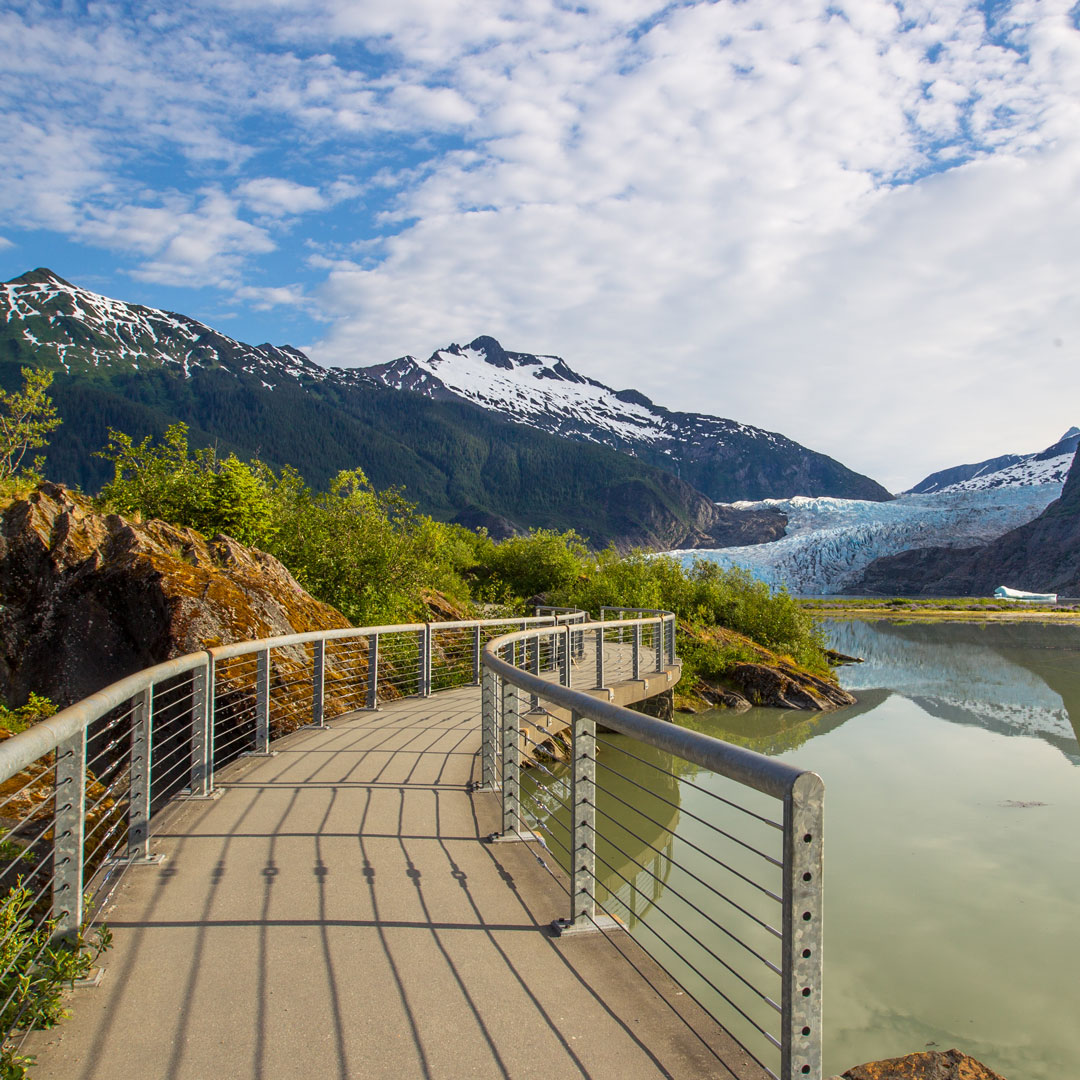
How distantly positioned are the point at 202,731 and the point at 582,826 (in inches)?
132

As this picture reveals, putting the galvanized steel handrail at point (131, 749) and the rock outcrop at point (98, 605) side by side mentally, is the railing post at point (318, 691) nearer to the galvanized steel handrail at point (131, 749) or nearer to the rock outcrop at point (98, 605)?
the galvanized steel handrail at point (131, 749)

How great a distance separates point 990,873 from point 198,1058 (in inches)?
387

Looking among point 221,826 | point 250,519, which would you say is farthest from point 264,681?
point 250,519

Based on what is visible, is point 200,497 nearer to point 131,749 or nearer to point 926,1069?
point 131,749

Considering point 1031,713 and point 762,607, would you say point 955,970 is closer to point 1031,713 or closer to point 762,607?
point 1031,713

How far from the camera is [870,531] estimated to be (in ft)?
429

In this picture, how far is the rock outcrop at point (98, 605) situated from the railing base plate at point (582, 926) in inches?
262

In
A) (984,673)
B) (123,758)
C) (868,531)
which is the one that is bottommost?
(984,673)

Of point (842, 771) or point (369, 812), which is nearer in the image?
point (369, 812)

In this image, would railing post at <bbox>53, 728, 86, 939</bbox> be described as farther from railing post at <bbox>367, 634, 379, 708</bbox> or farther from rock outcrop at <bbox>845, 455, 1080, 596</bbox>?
rock outcrop at <bbox>845, 455, 1080, 596</bbox>

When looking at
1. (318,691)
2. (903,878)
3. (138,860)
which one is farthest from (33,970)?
(903,878)

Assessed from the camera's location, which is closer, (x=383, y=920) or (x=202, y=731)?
(x=383, y=920)

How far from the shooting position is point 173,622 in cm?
950

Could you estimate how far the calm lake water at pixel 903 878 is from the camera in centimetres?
629
